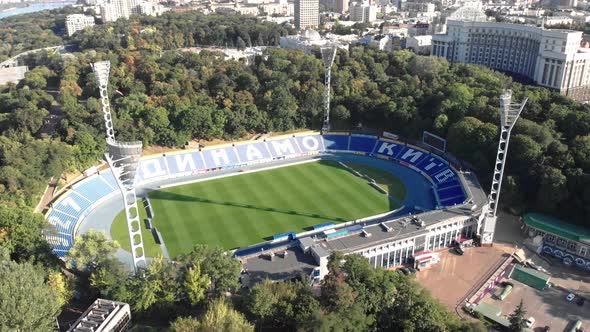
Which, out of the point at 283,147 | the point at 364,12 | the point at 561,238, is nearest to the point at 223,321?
the point at 561,238

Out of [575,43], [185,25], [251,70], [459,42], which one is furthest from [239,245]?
[185,25]

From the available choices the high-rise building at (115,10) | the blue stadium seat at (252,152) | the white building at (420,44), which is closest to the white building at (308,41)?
the white building at (420,44)

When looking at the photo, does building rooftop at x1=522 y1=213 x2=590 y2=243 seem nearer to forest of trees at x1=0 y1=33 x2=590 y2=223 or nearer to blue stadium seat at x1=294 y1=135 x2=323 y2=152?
forest of trees at x1=0 y1=33 x2=590 y2=223

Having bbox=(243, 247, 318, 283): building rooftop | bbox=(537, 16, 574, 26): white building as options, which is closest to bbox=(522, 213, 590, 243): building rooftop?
bbox=(243, 247, 318, 283): building rooftop

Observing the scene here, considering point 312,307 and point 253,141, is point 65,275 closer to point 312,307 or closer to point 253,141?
point 312,307

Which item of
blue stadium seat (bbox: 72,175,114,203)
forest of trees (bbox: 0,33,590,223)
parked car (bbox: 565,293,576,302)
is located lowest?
parked car (bbox: 565,293,576,302)

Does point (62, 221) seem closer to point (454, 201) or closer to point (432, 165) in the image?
point (454, 201)
